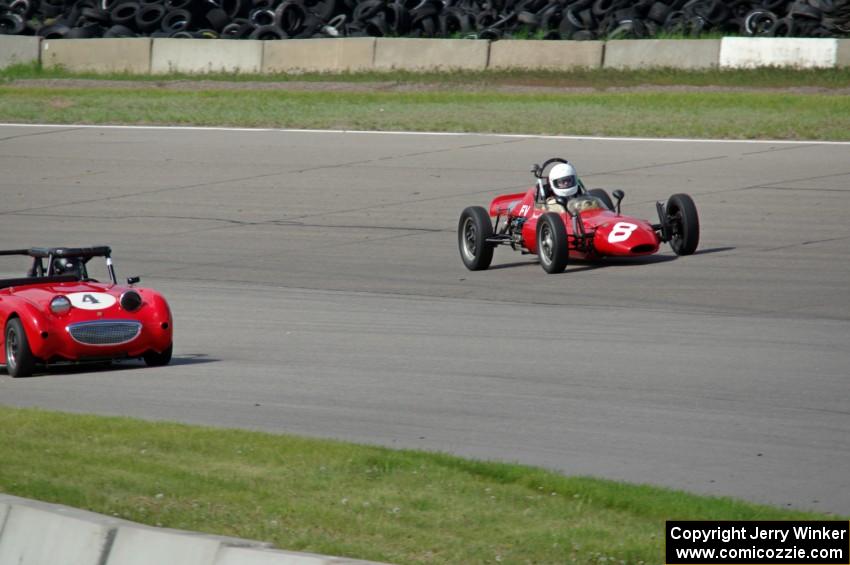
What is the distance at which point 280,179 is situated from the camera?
23.8 meters

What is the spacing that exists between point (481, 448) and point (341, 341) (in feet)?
14.9

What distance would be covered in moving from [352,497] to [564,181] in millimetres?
10626

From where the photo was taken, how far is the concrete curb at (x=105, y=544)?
578 cm

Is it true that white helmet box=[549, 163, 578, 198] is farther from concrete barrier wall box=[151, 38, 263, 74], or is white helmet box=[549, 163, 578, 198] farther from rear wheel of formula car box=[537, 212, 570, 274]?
concrete barrier wall box=[151, 38, 263, 74]

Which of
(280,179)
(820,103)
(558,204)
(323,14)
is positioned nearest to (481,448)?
(558,204)

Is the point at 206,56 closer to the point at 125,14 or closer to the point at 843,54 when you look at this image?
the point at 125,14

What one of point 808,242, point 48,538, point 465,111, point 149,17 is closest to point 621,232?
point 808,242

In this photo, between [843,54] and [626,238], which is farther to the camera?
[843,54]

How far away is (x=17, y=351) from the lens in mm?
11680

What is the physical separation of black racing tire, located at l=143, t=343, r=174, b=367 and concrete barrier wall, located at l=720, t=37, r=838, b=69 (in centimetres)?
1897

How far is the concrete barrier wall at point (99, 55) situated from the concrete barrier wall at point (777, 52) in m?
12.8

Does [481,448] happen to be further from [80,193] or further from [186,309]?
[80,193]

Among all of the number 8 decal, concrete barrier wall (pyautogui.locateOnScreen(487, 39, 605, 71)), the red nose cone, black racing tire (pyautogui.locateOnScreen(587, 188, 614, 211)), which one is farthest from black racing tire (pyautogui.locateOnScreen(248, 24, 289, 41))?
the number 8 decal

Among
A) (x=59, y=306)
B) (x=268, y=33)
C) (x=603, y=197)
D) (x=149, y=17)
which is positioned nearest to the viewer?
(x=59, y=306)
